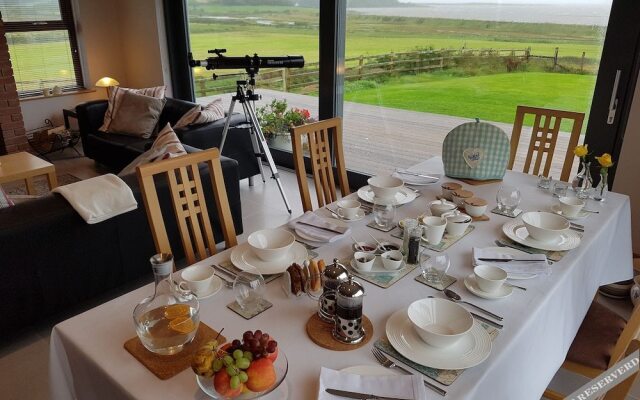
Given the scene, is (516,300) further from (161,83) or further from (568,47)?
(161,83)

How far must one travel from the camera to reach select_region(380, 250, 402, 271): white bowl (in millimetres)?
1467

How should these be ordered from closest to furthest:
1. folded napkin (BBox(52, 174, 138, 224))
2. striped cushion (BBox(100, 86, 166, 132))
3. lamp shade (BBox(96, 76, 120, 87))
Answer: folded napkin (BBox(52, 174, 138, 224)) < striped cushion (BBox(100, 86, 166, 132)) < lamp shade (BBox(96, 76, 120, 87))

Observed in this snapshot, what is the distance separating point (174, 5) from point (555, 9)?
3809 millimetres

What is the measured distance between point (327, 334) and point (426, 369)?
25 cm

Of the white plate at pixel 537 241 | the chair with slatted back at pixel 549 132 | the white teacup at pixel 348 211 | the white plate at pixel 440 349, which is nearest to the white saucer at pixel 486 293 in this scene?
the white plate at pixel 440 349

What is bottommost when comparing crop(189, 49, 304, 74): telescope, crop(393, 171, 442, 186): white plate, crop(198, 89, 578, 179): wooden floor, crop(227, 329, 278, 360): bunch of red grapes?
crop(198, 89, 578, 179): wooden floor

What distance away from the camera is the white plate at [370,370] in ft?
3.41

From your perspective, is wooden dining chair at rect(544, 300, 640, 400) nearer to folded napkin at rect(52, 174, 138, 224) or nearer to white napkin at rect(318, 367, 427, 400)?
white napkin at rect(318, 367, 427, 400)

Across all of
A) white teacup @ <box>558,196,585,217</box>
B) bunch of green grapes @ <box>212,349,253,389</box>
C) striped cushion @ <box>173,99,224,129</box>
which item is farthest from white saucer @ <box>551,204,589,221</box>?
striped cushion @ <box>173,99,224,129</box>

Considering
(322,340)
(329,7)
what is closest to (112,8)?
(329,7)

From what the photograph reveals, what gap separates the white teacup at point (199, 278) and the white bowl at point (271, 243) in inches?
6.1

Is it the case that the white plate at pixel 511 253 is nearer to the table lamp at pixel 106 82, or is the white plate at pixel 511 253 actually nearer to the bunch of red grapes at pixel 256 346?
the bunch of red grapes at pixel 256 346

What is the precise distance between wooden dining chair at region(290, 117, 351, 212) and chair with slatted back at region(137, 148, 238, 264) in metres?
0.45

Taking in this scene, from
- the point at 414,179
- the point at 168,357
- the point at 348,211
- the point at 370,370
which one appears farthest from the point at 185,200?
the point at 414,179
